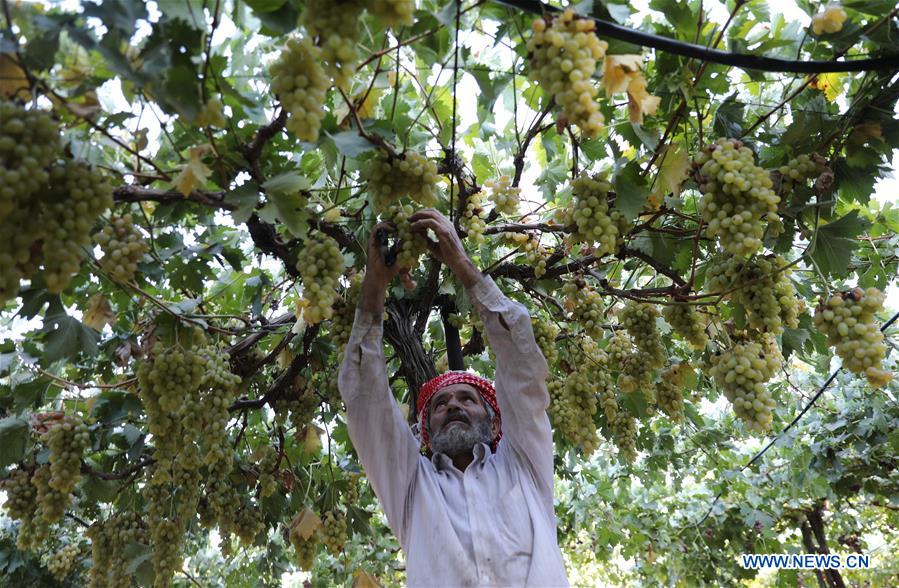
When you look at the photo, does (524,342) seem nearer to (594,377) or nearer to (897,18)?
(594,377)

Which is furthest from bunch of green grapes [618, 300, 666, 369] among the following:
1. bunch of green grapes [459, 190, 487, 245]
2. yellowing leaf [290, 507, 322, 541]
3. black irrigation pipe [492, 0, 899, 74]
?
yellowing leaf [290, 507, 322, 541]

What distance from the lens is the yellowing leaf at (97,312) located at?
2203 millimetres

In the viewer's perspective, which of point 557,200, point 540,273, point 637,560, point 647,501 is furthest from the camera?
point 637,560

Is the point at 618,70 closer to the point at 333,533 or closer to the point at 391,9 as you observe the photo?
the point at 391,9

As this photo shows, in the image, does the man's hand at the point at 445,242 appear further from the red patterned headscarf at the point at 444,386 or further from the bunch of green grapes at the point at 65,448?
the bunch of green grapes at the point at 65,448

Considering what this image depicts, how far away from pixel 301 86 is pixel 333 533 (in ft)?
8.04

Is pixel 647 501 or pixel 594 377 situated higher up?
pixel 647 501

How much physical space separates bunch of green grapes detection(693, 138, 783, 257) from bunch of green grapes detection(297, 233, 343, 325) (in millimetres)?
1066

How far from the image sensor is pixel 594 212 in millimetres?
1971

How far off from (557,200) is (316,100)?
1949mm

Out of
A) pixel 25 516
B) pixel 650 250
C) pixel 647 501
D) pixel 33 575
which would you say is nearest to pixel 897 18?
pixel 650 250

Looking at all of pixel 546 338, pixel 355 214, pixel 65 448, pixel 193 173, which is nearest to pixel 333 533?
pixel 65 448

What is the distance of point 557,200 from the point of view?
319 centimetres

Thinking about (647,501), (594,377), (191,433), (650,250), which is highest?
(647,501)
